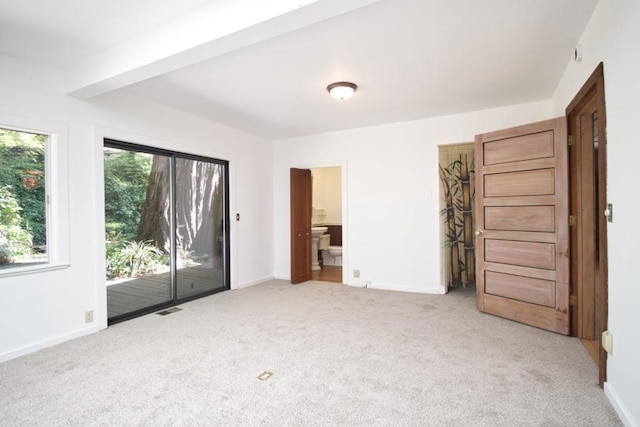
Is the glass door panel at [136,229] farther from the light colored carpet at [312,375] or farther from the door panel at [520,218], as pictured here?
the door panel at [520,218]

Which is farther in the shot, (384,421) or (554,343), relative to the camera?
(554,343)

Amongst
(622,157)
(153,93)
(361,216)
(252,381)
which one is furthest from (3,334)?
(622,157)

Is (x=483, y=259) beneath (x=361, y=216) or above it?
beneath

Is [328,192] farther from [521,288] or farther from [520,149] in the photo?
[521,288]

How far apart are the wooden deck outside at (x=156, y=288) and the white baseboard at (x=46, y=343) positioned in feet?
0.98

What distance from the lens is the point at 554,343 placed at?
108 inches

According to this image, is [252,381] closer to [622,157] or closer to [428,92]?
[622,157]

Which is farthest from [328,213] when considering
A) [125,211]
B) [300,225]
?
[125,211]

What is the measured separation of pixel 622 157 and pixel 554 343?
1763 millimetres

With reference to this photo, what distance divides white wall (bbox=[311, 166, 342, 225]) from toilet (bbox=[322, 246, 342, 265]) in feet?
2.64

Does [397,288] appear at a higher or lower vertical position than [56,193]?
lower

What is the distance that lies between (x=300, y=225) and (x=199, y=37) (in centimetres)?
361

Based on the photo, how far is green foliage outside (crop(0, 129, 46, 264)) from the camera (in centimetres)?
267

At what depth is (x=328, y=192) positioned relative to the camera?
7.62 meters
